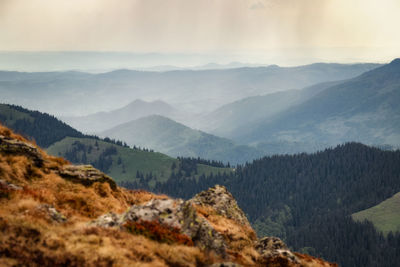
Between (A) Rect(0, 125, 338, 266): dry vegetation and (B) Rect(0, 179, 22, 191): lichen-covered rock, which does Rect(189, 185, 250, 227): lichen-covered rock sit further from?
(B) Rect(0, 179, 22, 191): lichen-covered rock

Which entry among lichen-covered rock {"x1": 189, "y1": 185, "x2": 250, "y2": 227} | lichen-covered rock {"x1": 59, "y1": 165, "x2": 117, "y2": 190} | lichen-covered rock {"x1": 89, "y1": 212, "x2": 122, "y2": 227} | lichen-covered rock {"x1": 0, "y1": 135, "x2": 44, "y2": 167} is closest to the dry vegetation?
lichen-covered rock {"x1": 0, "y1": 135, "x2": 44, "y2": 167}

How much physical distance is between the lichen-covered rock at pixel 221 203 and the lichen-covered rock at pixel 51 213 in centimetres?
1673

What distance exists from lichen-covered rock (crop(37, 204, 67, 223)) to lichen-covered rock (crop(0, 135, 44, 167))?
9916 mm

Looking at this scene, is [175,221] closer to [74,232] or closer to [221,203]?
[74,232]

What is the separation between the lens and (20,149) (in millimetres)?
33062

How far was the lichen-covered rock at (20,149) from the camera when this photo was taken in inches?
1262

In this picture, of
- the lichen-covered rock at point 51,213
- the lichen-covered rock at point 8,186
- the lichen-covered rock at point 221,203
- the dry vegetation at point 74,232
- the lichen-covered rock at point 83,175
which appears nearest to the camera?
the dry vegetation at point 74,232

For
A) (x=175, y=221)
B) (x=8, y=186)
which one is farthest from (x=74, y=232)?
(x=8, y=186)

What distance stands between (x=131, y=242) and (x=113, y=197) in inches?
535

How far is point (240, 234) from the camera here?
30.4 metres

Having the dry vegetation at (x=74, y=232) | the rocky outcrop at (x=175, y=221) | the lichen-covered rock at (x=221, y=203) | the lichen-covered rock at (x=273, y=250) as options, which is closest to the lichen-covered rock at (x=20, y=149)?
the dry vegetation at (x=74, y=232)

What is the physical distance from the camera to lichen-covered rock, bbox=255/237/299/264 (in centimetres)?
2762

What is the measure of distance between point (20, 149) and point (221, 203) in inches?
840

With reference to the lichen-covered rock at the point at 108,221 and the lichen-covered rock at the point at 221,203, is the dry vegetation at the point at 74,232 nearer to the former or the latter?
the lichen-covered rock at the point at 108,221
